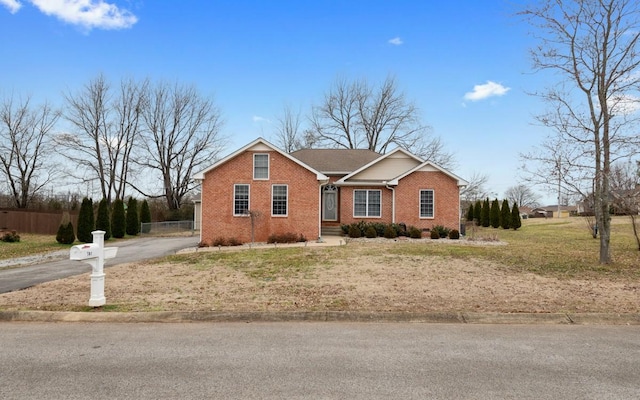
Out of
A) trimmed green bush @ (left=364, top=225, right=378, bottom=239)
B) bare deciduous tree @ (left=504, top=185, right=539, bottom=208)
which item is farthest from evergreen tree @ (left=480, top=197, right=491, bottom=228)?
Answer: bare deciduous tree @ (left=504, top=185, right=539, bottom=208)

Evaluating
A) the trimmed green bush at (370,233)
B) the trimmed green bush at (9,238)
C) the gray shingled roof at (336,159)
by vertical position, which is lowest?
the trimmed green bush at (9,238)

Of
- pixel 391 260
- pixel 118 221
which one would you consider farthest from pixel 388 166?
pixel 118 221

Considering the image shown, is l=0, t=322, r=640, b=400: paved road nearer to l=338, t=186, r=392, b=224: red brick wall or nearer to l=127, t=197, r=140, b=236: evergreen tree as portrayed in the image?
l=338, t=186, r=392, b=224: red brick wall

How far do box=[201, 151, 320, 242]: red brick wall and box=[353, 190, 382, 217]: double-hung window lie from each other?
3.91 m

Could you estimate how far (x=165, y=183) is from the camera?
42281 millimetres

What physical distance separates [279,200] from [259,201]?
3.16 ft

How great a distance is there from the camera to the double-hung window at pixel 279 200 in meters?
19.1

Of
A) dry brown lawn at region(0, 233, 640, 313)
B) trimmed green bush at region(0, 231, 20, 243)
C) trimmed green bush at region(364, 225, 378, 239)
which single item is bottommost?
dry brown lawn at region(0, 233, 640, 313)

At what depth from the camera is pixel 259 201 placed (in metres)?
19.0

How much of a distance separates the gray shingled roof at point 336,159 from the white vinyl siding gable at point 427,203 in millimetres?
4820

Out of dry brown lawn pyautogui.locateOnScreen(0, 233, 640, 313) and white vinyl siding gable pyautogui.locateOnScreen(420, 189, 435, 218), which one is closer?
dry brown lawn pyautogui.locateOnScreen(0, 233, 640, 313)

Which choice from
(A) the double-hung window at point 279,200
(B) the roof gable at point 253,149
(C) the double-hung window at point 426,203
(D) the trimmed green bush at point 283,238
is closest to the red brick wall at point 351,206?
(C) the double-hung window at point 426,203

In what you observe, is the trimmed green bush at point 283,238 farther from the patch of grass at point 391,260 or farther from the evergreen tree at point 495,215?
the evergreen tree at point 495,215

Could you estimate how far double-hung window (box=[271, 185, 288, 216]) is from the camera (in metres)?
19.1
